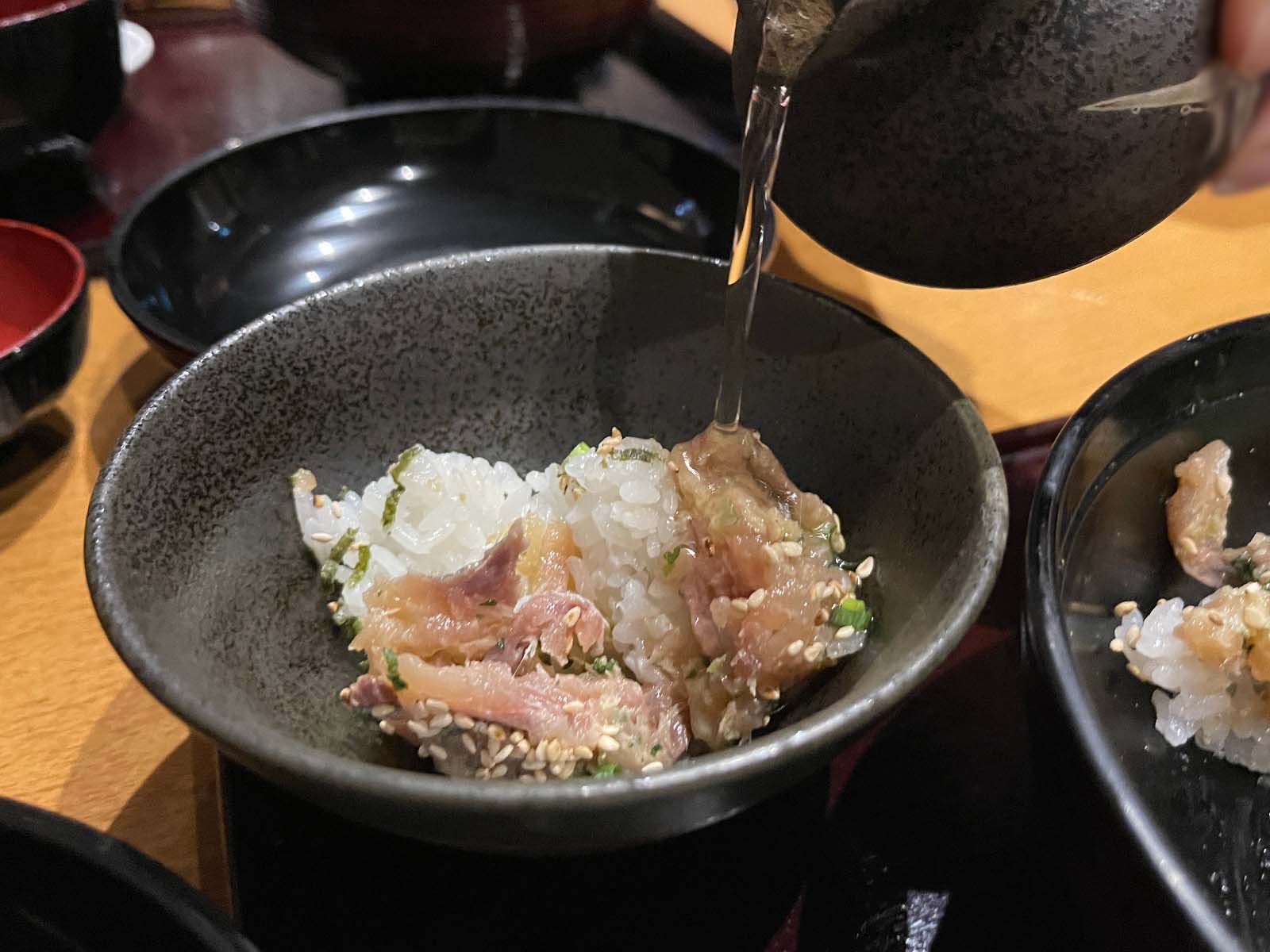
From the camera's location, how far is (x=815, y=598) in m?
1.04

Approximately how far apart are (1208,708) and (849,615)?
0.48 meters

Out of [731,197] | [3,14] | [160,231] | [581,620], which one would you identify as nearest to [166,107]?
[3,14]

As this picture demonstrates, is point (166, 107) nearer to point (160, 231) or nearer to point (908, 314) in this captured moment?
point (160, 231)

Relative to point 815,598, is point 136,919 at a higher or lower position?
lower

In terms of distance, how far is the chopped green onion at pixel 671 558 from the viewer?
1.10 meters

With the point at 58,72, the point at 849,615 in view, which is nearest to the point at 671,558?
the point at 849,615

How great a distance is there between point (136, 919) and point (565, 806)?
1.42 ft

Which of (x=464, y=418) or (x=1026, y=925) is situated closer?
(x=1026, y=925)

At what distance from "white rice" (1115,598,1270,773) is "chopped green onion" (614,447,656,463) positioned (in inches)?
27.0

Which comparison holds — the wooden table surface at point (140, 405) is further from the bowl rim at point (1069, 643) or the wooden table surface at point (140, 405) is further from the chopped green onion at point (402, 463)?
the chopped green onion at point (402, 463)

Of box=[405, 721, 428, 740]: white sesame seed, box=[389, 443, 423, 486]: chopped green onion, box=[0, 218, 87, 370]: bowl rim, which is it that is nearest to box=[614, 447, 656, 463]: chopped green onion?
box=[389, 443, 423, 486]: chopped green onion

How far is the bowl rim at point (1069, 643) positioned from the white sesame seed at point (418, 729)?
0.64m

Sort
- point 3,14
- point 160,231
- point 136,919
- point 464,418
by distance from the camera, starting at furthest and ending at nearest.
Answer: point 3,14 → point 160,231 → point 464,418 → point 136,919

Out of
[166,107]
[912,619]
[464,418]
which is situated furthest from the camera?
[166,107]
